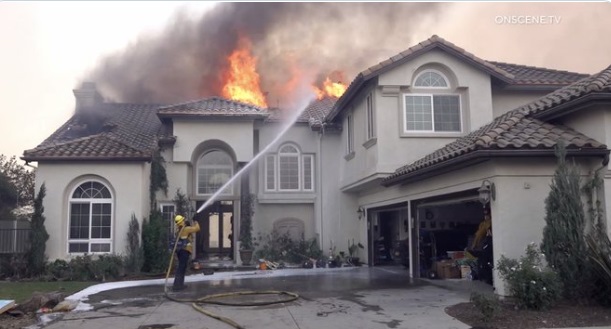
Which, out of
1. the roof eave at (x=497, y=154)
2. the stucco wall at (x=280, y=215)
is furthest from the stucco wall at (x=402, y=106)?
the stucco wall at (x=280, y=215)

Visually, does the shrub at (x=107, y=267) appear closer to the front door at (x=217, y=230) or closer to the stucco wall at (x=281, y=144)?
the front door at (x=217, y=230)

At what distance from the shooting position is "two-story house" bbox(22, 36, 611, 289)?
34.2 feet

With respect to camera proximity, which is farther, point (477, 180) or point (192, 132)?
point (192, 132)

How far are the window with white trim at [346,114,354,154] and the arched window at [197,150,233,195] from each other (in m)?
4.66

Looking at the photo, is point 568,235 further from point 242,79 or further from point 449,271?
point 242,79

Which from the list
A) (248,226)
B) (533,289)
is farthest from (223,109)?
(533,289)

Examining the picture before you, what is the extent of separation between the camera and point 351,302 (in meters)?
10.6

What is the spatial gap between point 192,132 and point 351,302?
10777mm

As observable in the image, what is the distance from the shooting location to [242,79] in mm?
22656

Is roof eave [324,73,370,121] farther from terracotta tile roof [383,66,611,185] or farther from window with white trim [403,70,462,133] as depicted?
terracotta tile roof [383,66,611,185]

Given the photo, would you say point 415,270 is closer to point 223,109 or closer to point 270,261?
point 270,261

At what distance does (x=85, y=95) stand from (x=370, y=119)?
1308 cm

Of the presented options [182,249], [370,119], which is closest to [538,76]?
[370,119]

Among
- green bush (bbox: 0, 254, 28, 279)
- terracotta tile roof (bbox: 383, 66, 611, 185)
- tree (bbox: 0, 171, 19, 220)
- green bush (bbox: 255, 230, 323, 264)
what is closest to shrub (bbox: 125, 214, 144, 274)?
green bush (bbox: 0, 254, 28, 279)
